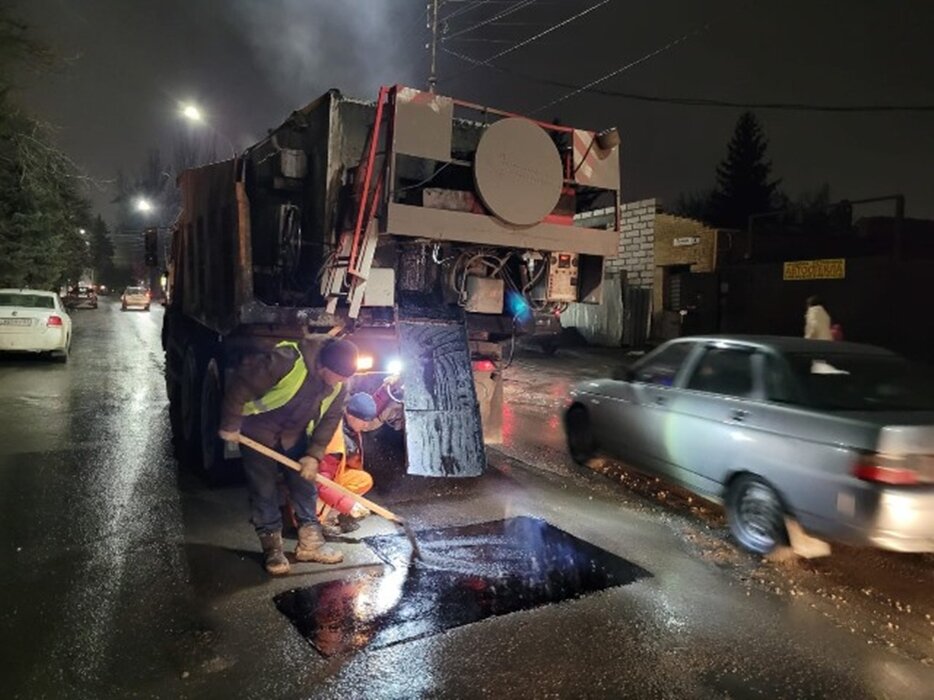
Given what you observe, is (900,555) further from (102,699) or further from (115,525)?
(115,525)

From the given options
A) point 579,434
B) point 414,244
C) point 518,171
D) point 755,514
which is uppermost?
point 518,171

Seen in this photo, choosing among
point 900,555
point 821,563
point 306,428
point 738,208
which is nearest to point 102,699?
point 306,428

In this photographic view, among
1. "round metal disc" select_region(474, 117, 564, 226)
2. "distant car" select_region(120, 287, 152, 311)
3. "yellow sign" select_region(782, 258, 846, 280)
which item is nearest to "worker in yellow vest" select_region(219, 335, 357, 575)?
"round metal disc" select_region(474, 117, 564, 226)

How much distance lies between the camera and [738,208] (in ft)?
173

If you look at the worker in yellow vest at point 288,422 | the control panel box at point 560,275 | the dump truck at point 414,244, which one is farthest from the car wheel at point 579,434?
the worker in yellow vest at point 288,422

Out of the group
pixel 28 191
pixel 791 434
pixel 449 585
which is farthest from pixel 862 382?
pixel 28 191

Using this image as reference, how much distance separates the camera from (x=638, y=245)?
24.0m

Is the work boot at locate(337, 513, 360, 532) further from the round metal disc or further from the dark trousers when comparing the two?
the round metal disc

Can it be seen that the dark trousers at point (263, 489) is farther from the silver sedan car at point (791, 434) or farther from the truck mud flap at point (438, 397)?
the silver sedan car at point (791, 434)

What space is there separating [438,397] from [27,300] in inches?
501

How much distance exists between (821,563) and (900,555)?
2.30 ft

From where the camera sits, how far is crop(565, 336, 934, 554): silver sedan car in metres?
4.16

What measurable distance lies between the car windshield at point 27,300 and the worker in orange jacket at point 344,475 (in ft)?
40.3

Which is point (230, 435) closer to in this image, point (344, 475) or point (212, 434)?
point (344, 475)
